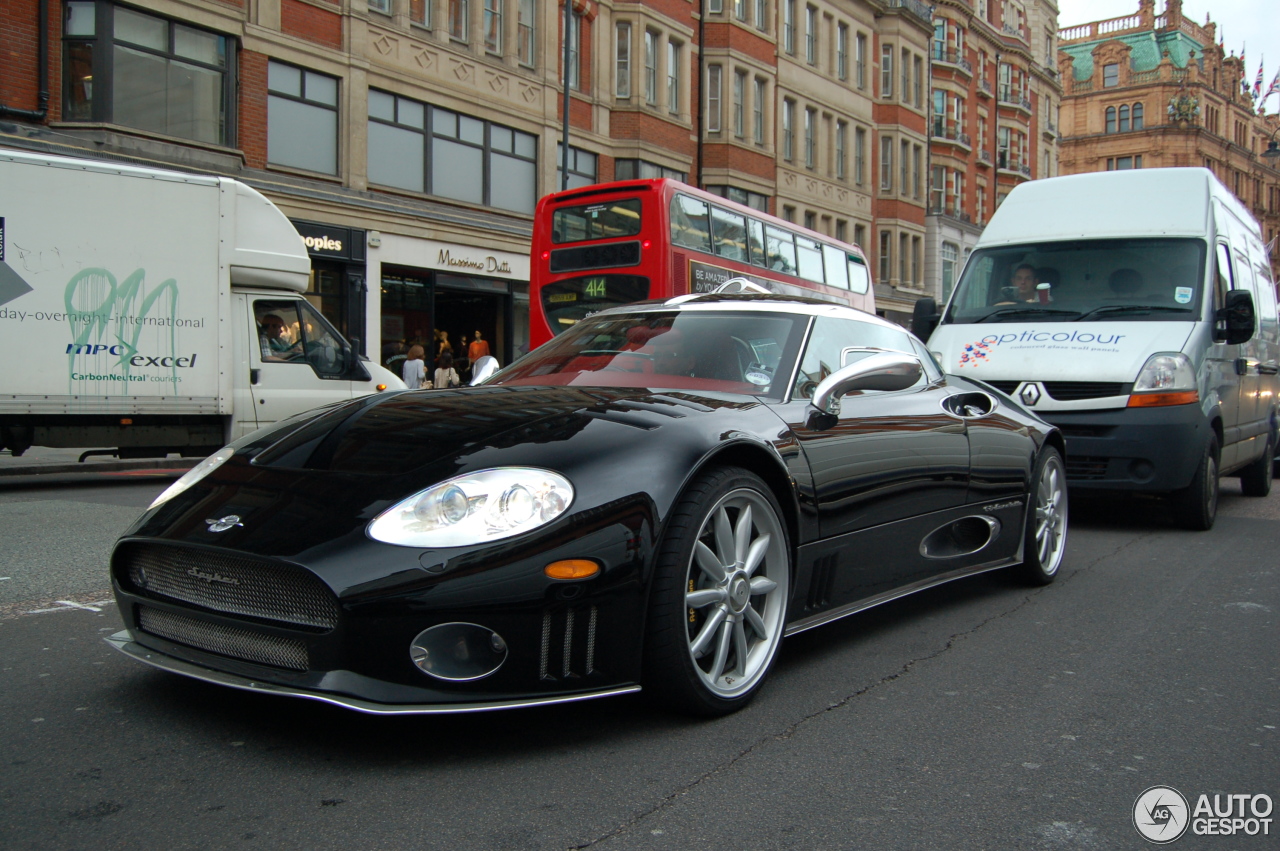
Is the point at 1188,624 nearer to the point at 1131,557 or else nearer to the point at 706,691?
the point at 1131,557

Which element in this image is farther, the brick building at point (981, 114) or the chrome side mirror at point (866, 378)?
the brick building at point (981, 114)

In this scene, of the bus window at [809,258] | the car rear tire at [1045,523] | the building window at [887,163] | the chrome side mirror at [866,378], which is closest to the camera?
the chrome side mirror at [866,378]

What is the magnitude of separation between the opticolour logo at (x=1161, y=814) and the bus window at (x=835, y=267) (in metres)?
18.6

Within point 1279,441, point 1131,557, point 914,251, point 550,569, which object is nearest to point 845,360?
point 550,569

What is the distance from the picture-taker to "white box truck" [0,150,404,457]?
1017 centimetres

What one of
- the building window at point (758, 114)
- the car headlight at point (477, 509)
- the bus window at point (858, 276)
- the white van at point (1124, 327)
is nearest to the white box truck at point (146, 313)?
the white van at point (1124, 327)

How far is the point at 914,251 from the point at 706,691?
44.3 meters

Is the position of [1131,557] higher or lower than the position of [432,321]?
lower

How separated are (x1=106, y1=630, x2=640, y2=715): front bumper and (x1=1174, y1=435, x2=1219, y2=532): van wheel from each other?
19.6ft

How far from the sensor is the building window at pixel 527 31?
25.9m

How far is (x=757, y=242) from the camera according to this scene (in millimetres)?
17938

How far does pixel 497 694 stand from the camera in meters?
2.79

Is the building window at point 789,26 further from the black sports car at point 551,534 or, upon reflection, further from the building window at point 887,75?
the black sports car at point 551,534

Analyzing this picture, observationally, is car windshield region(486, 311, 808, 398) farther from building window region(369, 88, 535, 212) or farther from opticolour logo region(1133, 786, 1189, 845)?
building window region(369, 88, 535, 212)
